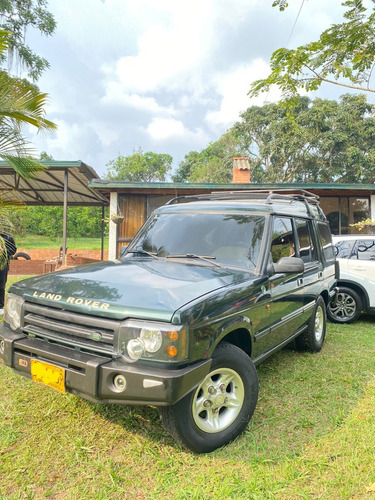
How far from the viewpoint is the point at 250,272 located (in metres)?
2.96

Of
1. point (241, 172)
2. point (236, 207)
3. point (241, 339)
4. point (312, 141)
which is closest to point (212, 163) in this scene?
point (312, 141)

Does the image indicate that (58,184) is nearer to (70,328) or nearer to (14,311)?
(14,311)

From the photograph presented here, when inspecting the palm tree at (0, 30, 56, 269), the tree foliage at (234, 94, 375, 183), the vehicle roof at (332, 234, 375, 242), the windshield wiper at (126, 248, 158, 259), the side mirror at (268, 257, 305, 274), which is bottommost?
the side mirror at (268, 257, 305, 274)

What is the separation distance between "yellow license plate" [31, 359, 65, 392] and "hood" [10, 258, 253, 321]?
0.41 meters

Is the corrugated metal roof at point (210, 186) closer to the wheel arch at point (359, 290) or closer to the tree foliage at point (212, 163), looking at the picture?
the wheel arch at point (359, 290)

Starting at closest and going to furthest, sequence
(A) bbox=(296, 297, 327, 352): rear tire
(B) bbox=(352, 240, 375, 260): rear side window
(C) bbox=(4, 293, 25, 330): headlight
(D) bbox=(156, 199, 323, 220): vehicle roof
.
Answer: (C) bbox=(4, 293, 25, 330): headlight < (D) bbox=(156, 199, 323, 220): vehicle roof < (A) bbox=(296, 297, 327, 352): rear tire < (B) bbox=(352, 240, 375, 260): rear side window

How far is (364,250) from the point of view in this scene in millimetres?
6484

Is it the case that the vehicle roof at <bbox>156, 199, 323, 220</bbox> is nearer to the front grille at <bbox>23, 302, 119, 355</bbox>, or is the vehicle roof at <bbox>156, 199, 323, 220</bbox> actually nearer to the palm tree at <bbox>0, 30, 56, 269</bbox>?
the front grille at <bbox>23, 302, 119, 355</bbox>

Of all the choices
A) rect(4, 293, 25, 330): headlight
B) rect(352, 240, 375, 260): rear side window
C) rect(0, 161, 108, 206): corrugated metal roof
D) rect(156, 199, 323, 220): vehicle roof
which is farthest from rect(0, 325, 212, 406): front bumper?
rect(0, 161, 108, 206): corrugated metal roof

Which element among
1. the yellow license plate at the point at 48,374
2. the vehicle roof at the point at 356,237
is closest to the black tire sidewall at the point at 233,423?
the yellow license plate at the point at 48,374

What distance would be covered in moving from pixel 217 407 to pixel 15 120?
4957mm

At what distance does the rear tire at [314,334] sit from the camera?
14.7ft

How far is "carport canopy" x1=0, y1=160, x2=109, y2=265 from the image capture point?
10.3 m

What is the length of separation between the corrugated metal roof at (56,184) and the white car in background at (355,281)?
7.67m
